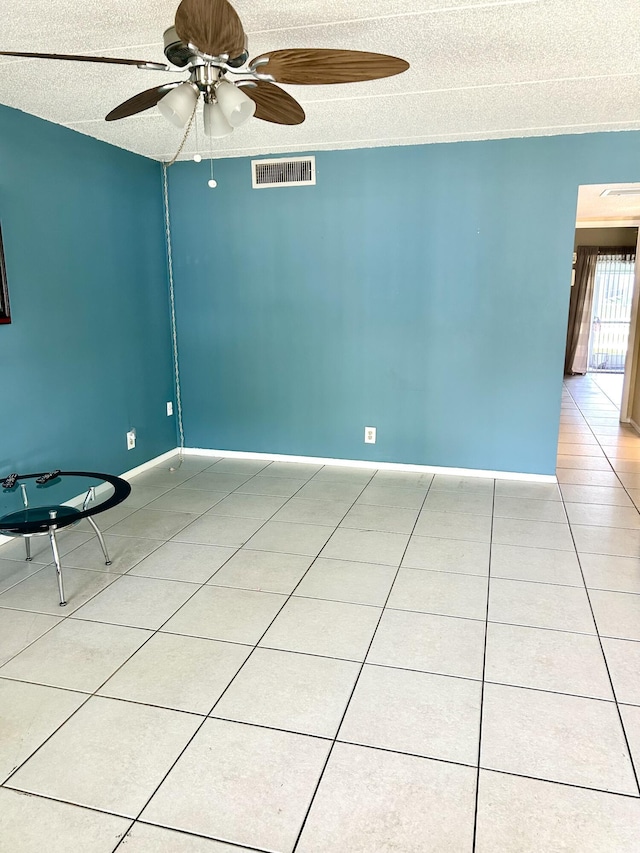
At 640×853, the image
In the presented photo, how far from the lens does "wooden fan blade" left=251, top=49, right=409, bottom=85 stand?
1649 mm

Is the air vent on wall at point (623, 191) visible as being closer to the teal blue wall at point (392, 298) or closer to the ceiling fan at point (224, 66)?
the teal blue wall at point (392, 298)

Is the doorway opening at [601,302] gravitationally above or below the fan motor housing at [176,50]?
below

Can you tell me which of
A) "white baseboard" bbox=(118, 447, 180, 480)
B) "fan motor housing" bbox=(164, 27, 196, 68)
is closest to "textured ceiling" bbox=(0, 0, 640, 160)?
"fan motor housing" bbox=(164, 27, 196, 68)

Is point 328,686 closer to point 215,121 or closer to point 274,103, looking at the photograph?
point 215,121

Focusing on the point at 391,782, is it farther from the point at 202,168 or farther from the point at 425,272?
the point at 202,168

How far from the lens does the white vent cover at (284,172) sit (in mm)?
4055

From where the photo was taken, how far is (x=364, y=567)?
278cm

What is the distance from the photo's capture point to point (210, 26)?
59.2 inches

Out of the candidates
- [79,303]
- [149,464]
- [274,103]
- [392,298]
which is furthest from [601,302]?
[274,103]

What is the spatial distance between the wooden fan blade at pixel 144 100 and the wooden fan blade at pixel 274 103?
0.25 m

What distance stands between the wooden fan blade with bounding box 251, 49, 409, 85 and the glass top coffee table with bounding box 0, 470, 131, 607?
1.74 meters

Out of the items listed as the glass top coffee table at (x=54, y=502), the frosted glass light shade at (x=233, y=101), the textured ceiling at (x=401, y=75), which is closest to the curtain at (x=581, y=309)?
the textured ceiling at (x=401, y=75)

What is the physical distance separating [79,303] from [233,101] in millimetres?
2158

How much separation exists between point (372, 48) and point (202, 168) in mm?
2252
